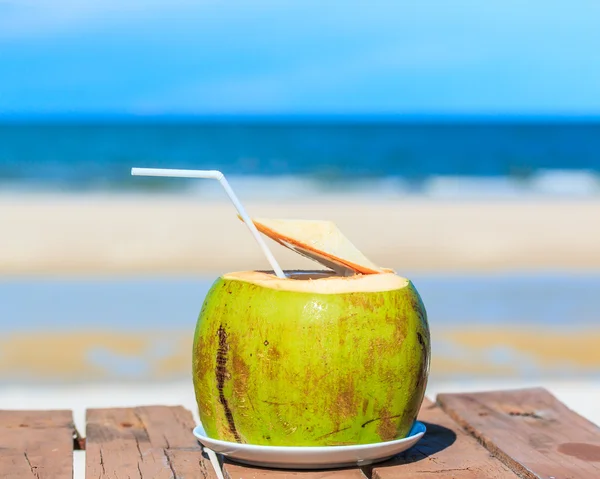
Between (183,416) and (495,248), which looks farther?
(495,248)

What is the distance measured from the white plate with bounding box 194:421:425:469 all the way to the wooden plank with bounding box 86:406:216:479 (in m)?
0.06

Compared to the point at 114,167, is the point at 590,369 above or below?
below

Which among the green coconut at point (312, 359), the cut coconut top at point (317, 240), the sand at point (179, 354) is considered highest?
the cut coconut top at point (317, 240)

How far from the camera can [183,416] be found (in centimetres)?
221

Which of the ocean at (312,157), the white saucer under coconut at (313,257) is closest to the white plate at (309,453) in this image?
the white saucer under coconut at (313,257)

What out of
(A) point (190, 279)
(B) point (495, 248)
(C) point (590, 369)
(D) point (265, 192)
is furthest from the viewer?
(D) point (265, 192)

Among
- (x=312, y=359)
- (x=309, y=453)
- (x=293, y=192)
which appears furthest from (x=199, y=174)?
(x=293, y=192)

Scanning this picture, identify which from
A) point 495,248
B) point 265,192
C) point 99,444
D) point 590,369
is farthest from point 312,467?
point 265,192

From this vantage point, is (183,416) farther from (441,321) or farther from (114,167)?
(114,167)

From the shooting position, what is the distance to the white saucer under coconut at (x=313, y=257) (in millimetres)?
1696

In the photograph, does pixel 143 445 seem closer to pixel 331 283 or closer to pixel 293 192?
pixel 331 283

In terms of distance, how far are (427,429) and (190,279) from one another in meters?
5.33

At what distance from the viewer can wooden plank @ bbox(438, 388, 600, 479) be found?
1.79 meters

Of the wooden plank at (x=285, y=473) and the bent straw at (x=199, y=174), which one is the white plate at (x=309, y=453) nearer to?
the wooden plank at (x=285, y=473)
